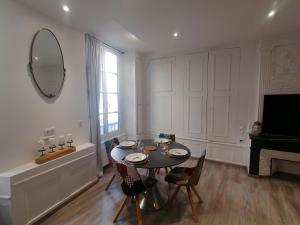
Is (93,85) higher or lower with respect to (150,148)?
higher

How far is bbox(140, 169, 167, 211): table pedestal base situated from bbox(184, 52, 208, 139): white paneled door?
2016 mm

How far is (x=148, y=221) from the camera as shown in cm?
206

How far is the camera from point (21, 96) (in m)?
2.09

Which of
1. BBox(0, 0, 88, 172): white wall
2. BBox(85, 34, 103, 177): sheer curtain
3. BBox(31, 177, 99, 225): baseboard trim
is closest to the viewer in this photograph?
BBox(0, 0, 88, 172): white wall

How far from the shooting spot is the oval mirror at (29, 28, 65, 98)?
223cm

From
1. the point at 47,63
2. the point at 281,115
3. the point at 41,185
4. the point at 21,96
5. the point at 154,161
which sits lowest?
the point at 41,185

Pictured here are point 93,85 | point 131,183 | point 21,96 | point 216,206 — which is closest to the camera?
point 131,183

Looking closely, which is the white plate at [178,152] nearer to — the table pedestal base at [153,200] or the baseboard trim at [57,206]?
the table pedestal base at [153,200]

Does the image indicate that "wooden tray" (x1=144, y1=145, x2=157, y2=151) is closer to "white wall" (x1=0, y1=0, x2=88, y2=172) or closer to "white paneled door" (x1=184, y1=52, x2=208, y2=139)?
"white wall" (x1=0, y1=0, x2=88, y2=172)

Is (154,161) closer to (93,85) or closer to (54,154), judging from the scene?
(54,154)

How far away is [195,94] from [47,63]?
304cm

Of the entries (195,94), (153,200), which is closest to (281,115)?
(195,94)

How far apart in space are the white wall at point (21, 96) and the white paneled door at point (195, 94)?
8.73ft

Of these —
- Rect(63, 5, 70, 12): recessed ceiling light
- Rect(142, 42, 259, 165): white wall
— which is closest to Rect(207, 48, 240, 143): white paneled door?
Rect(142, 42, 259, 165): white wall
